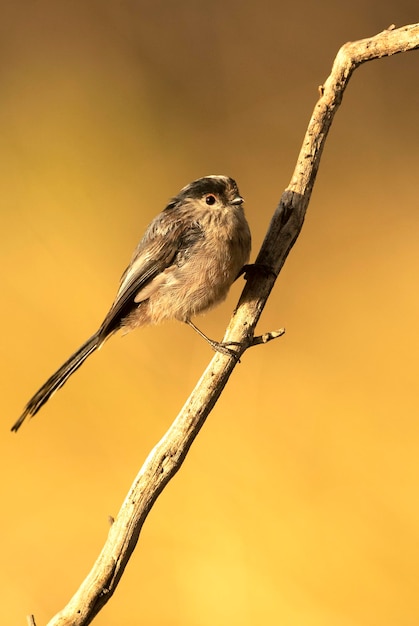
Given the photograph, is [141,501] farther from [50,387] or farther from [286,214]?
[286,214]

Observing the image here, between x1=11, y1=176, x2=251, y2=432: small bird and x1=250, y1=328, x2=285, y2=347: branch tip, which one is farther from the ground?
x1=11, y1=176, x2=251, y2=432: small bird

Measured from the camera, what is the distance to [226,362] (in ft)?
4.01

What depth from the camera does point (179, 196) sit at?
4.73 feet

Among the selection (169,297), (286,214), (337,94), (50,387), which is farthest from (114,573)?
(337,94)

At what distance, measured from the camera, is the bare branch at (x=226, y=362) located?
3.71 feet

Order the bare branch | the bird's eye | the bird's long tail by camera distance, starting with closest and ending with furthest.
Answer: the bare branch
the bird's long tail
the bird's eye

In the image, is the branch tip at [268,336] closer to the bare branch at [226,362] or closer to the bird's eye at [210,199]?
the bare branch at [226,362]

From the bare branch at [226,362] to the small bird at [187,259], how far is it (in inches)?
3.2

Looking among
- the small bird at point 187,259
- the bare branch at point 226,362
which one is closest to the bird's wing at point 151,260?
the small bird at point 187,259

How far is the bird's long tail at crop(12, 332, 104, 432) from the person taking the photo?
129 cm

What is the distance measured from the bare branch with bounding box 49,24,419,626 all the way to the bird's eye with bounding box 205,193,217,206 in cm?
14

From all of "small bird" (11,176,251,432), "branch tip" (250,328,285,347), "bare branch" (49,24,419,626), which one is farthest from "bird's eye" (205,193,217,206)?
"branch tip" (250,328,285,347)

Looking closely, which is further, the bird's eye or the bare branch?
the bird's eye

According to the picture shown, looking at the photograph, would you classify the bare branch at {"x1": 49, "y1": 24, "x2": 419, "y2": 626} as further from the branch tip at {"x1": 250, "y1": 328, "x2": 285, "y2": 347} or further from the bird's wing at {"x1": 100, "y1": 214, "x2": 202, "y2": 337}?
the bird's wing at {"x1": 100, "y1": 214, "x2": 202, "y2": 337}
